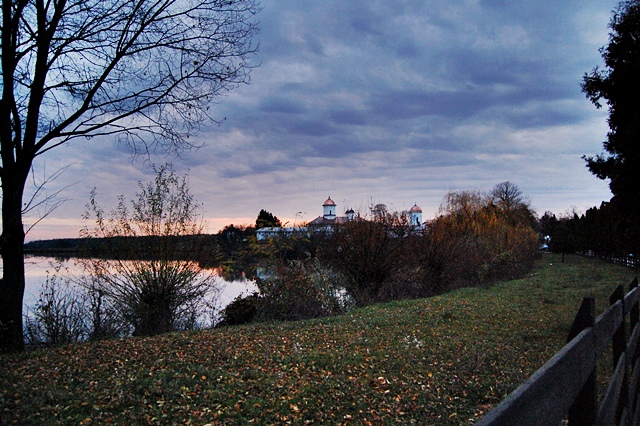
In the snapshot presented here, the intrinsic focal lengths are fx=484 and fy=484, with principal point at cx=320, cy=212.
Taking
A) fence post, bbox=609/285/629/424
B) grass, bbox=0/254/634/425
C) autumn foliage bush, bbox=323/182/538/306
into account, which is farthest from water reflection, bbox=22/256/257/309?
fence post, bbox=609/285/629/424

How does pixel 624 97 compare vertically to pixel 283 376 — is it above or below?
above

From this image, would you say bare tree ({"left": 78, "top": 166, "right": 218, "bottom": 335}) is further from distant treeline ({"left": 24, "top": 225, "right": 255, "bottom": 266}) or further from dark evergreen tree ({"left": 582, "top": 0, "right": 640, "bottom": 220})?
dark evergreen tree ({"left": 582, "top": 0, "right": 640, "bottom": 220})

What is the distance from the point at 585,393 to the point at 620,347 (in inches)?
59.2

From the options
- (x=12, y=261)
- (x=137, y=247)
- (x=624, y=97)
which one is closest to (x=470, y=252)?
(x=624, y=97)

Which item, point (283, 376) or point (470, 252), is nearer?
point (283, 376)

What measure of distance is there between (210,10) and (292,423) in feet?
24.5

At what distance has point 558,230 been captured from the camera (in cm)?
5775

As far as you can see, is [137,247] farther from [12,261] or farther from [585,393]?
[585,393]

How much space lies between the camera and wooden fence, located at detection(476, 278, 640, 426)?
1.19m

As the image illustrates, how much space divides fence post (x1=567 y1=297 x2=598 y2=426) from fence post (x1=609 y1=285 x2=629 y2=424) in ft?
3.51

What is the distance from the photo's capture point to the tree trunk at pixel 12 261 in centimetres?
767

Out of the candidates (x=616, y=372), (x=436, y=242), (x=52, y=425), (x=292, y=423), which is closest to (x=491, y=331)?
(x=292, y=423)

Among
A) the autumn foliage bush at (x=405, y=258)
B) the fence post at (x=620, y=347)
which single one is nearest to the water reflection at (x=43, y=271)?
the autumn foliage bush at (x=405, y=258)

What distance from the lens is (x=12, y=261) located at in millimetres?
7793
